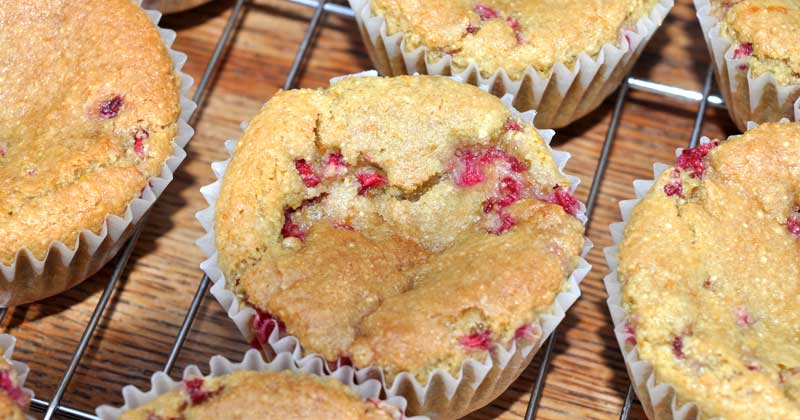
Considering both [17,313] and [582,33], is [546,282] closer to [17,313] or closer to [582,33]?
[582,33]

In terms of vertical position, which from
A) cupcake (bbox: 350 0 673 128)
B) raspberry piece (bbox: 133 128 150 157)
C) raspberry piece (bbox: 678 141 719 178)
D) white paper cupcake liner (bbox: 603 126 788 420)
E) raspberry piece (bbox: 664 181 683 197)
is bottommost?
white paper cupcake liner (bbox: 603 126 788 420)

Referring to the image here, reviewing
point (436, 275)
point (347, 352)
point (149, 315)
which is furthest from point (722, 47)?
point (149, 315)

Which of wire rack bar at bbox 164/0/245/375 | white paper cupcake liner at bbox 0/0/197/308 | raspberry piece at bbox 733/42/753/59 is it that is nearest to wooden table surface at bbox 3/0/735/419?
wire rack bar at bbox 164/0/245/375

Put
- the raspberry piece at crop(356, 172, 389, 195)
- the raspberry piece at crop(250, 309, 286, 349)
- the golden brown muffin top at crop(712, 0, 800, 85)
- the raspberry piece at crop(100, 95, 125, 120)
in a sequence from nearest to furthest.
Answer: the raspberry piece at crop(250, 309, 286, 349) → the raspberry piece at crop(356, 172, 389, 195) → the raspberry piece at crop(100, 95, 125, 120) → the golden brown muffin top at crop(712, 0, 800, 85)

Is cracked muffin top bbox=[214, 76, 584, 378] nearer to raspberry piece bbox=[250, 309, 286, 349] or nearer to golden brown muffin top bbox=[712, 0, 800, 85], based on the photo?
raspberry piece bbox=[250, 309, 286, 349]

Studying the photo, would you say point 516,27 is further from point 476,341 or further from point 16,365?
point 16,365

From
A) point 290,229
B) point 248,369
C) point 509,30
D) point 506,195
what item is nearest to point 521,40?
point 509,30

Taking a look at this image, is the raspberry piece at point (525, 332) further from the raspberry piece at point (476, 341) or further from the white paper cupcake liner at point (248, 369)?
the white paper cupcake liner at point (248, 369)
